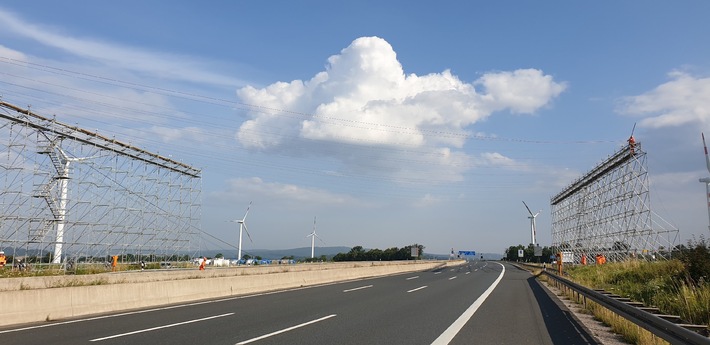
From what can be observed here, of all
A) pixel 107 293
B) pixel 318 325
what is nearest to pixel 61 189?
pixel 107 293

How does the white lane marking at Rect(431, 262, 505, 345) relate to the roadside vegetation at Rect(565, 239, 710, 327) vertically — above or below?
below

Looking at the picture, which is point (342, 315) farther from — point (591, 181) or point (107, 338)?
point (591, 181)

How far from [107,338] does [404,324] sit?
20.8 ft

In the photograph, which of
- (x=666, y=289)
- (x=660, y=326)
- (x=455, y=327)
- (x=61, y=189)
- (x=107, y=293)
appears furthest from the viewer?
(x=61, y=189)

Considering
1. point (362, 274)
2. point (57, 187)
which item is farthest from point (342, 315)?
point (57, 187)

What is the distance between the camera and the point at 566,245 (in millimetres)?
78875

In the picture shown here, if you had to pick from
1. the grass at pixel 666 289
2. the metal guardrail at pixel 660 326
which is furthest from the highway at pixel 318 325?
the grass at pixel 666 289

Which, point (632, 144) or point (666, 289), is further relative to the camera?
point (632, 144)

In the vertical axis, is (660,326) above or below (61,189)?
below

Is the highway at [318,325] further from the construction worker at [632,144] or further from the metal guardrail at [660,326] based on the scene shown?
the construction worker at [632,144]

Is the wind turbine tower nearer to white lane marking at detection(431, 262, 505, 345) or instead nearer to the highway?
the highway

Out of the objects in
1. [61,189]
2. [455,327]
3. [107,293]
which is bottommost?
[455,327]

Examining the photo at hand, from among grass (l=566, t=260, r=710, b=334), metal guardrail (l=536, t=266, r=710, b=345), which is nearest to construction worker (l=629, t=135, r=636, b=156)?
grass (l=566, t=260, r=710, b=334)

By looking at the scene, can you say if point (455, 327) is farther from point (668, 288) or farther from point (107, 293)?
point (107, 293)
